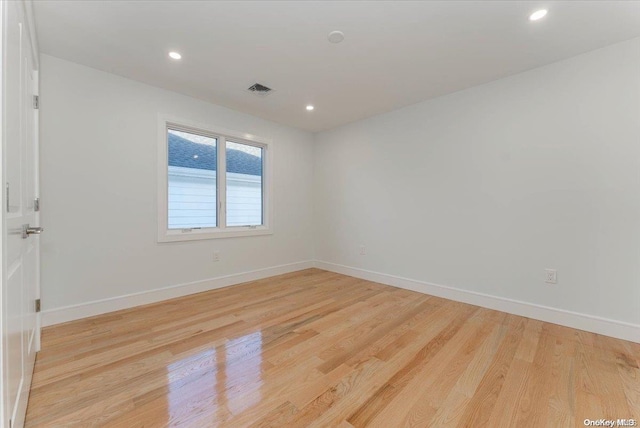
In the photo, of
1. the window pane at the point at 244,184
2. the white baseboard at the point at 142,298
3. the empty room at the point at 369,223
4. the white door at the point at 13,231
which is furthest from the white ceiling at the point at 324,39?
the white baseboard at the point at 142,298

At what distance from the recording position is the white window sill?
10.2ft

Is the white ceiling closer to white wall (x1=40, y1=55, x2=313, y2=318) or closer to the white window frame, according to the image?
white wall (x1=40, y1=55, x2=313, y2=318)

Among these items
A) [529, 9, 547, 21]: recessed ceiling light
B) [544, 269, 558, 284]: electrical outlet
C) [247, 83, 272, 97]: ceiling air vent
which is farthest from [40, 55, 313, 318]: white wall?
[544, 269, 558, 284]: electrical outlet

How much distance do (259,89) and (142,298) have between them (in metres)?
2.67

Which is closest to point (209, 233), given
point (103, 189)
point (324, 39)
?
point (103, 189)

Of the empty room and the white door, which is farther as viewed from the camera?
the empty room

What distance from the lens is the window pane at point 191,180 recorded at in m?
3.24

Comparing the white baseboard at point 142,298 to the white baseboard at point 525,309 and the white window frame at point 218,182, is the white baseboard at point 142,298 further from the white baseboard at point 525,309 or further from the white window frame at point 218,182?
the white baseboard at point 525,309

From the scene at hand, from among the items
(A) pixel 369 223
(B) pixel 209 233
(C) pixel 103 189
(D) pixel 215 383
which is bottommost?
(D) pixel 215 383

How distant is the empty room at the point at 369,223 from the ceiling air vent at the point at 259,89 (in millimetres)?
23

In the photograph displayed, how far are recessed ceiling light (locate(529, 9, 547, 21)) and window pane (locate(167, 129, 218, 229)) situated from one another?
11.3ft

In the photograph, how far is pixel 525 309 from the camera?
261cm

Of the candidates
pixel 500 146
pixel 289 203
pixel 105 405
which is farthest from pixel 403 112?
pixel 105 405

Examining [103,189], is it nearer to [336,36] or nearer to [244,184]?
[244,184]
